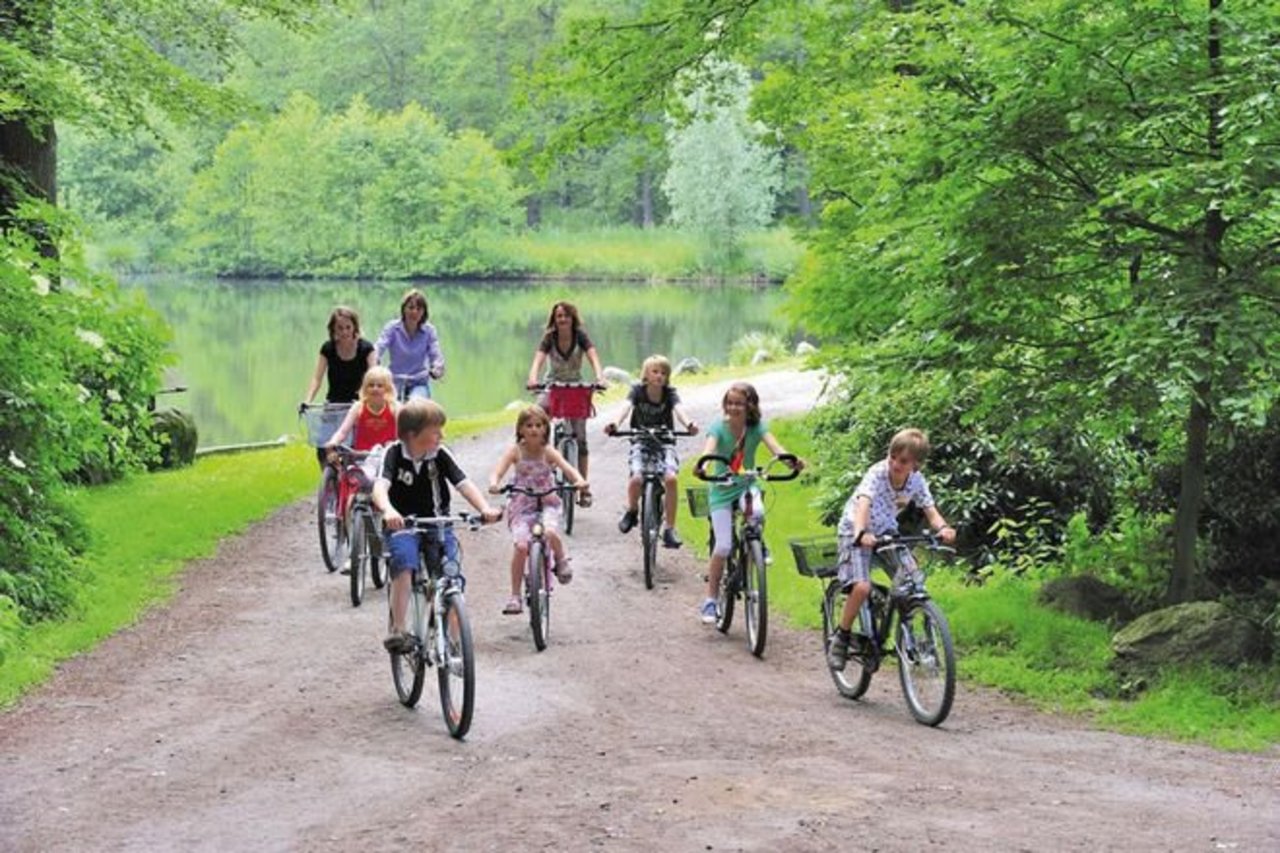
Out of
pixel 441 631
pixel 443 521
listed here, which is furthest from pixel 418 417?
pixel 441 631

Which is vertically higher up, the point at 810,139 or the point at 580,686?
the point at 810,139

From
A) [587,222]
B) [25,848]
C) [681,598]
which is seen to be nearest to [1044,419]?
[681,598]

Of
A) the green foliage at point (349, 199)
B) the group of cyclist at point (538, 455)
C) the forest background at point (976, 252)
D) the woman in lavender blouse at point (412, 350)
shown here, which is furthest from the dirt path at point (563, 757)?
the green foliage at point (349, 199)

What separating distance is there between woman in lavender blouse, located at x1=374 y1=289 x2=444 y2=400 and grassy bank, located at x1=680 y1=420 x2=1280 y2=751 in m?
3.37

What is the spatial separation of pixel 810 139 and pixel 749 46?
1676 millimetres

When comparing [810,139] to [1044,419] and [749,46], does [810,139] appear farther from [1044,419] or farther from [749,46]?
[1044,419]

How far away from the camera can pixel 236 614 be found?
38.0 ft

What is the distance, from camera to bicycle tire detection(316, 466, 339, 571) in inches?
497

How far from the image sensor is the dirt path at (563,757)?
6.54 metres

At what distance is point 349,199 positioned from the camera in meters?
81.7

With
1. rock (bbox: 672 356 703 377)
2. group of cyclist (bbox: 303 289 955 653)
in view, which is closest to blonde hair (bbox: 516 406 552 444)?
group of cyclist (bbox: 303 289 955 653)

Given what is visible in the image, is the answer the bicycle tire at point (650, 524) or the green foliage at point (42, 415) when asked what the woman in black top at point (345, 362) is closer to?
the green foliage at point (42, 415)

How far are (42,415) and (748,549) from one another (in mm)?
5084

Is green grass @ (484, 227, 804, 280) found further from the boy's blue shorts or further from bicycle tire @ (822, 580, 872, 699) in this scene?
the boy's blue shorts
